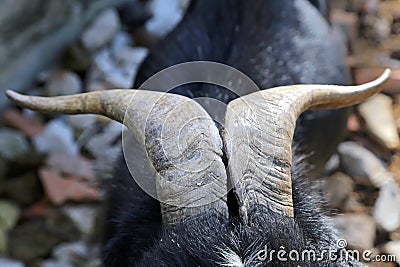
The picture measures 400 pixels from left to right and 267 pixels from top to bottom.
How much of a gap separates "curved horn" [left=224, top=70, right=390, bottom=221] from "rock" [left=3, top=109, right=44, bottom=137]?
196 cm

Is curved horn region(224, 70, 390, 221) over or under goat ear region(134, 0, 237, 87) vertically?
over

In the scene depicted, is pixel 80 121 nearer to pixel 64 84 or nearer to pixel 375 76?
pixel 64 84

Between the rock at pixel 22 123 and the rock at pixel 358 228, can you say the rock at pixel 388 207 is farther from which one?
the rock at pixel 22 123

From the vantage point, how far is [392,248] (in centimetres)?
324

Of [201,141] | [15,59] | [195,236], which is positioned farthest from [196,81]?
[15,59]

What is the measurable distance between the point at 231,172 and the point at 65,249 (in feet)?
5.32

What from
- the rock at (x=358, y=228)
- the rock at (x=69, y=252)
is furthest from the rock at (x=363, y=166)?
the rock at (x=69, y=252)

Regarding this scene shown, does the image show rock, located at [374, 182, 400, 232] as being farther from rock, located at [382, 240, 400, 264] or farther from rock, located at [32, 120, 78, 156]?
rock, located at [32, 120, 78, 156]

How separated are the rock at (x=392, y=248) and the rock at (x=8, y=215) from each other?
163 centimetres

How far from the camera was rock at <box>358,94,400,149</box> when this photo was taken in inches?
153

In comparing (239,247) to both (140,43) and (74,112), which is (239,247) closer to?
(74,112)

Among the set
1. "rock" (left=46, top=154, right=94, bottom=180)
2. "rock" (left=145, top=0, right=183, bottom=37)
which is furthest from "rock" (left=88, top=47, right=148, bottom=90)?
"rock" (left=46, top=154, right=94, bottom=180)

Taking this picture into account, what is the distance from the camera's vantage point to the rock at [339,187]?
11.7ft

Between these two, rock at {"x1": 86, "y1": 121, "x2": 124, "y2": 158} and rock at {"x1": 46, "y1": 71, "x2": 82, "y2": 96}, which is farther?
rock at {"x1": 46, "y1": 71, "x2": 82, "y2": 96}
